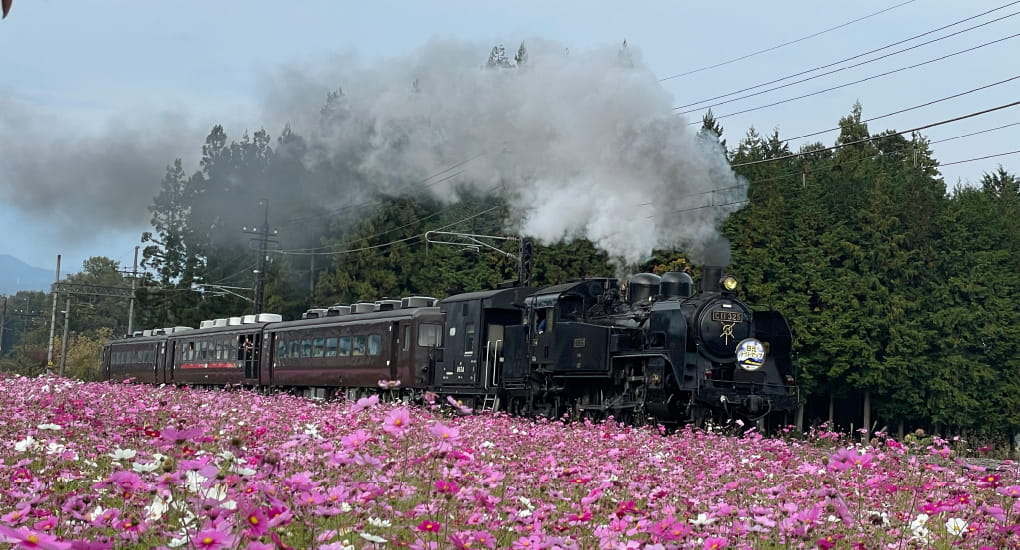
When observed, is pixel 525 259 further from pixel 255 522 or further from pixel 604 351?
pixel 255 522

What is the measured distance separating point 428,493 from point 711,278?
626 inches

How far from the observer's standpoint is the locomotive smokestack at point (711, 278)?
20.3 metres

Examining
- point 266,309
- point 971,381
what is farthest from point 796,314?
point 266,309

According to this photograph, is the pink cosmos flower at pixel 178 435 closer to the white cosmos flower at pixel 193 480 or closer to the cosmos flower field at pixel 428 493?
the cosmos flower field at pixel 428 493

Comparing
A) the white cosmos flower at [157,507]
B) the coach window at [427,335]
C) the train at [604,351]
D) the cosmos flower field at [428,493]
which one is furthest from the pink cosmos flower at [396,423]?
the coach window at [427,335]

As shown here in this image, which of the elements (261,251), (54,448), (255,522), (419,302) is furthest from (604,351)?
(261,251)

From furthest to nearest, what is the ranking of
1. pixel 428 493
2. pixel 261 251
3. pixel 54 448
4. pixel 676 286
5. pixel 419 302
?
pixel 261 251, pixel 419 302, pixel 676 286, pixel 54 448, pixel 428 493

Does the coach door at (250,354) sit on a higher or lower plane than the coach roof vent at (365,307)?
lower

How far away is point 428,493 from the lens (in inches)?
201

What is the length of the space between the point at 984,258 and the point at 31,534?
155 feet

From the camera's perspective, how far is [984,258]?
45.1m

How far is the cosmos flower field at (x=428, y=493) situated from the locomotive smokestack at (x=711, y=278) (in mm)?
8696

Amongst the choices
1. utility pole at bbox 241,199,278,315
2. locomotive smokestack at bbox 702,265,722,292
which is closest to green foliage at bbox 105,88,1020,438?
utility pole at bbox 241,199,278,315

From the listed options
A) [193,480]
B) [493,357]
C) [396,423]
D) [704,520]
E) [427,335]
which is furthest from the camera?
[427,335]
